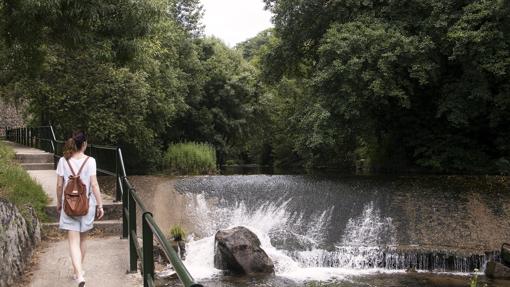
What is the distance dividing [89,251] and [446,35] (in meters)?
15.3

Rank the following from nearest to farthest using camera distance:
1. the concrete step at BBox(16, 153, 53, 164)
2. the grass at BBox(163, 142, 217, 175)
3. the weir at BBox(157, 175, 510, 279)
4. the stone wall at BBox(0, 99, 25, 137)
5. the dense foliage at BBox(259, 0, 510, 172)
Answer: the weir at BBox(157, 175, 510, 279) → the concrete step at BBox(16, 153, 53, 164) → the dense foliage at BBox(259, 0, 510, 172) → the grass at BBox(163, 142, 217, 175) → the stone wall at BBox(0, 99, 25, 137)

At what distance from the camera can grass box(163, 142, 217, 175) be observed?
24250 mm

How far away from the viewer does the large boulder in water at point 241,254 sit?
12445 millimetres

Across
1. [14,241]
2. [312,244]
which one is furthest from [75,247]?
[312,244]

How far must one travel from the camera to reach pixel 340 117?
20656mm

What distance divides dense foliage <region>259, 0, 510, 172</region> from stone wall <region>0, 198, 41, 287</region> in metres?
13.5

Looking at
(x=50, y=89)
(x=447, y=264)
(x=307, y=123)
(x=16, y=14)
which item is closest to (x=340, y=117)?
(x=307, y=123)

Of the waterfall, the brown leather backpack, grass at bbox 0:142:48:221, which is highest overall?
the brown leather backpack

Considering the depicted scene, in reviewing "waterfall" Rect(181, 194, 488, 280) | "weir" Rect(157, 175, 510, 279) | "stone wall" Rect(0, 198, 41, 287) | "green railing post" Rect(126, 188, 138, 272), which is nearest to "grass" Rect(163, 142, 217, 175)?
"weir" Rect(157, 175, 510, 279)

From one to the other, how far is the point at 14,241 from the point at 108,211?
2.60 meters

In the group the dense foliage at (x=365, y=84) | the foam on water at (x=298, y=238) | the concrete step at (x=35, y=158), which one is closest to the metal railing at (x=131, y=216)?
the concrete step at (x=35, y=158)

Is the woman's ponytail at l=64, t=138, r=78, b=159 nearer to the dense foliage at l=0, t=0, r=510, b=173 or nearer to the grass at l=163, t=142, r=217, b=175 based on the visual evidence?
the dense foliage at l=0, t=0, r=510, b=173

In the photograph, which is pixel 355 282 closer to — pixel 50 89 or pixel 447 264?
pixel 447 264

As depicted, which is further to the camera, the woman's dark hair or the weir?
the weir
